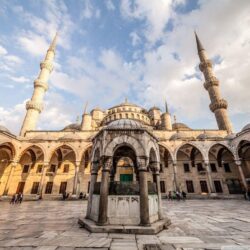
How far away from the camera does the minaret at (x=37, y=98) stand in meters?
23.5

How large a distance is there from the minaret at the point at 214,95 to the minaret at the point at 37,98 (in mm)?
28140

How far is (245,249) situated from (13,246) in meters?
4.75

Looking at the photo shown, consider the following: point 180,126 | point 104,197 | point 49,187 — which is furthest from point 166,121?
point 104,197

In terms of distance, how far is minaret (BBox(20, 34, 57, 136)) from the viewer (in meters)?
23.5

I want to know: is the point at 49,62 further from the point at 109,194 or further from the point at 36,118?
the point at 109,194

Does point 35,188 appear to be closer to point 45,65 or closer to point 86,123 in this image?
point 86,123

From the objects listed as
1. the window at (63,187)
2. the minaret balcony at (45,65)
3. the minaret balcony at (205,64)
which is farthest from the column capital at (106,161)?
the minaret balcony at (205,64)

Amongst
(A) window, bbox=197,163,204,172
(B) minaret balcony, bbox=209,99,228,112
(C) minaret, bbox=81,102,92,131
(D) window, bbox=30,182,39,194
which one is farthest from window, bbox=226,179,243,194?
(D) window, bbox=30,182,39,194

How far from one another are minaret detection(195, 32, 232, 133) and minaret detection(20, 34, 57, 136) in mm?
28140

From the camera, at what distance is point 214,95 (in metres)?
25.3

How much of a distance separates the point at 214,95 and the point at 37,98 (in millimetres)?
29144

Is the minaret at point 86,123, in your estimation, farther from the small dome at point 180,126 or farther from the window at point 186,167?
the small dome at point 180,126

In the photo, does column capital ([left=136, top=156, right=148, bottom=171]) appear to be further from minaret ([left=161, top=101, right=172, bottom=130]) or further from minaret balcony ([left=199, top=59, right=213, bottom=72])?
minaret balcony ([left=199, top=59, right=213, bottom=72])

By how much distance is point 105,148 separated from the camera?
5203 mm
